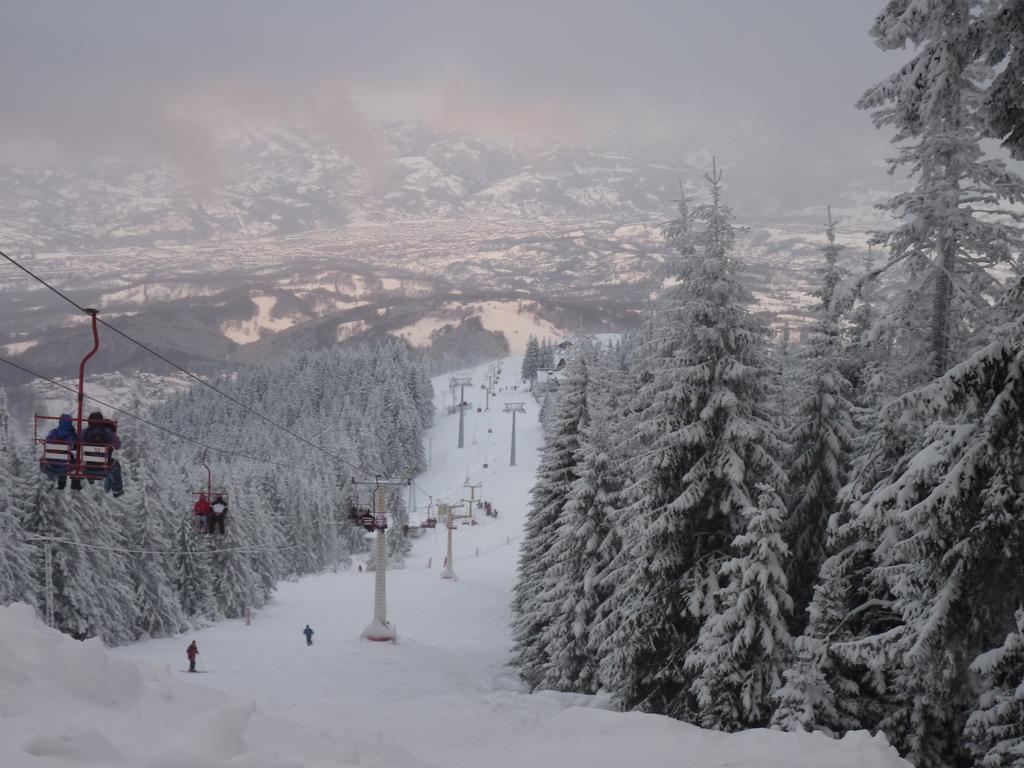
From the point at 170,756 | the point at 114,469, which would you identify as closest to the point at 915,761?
the point at 170,756

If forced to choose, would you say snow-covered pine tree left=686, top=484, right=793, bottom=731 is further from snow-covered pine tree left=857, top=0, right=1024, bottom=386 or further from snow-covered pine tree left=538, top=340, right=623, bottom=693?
snow-covered pine tree left=538, top=340, right=623, bottom=693

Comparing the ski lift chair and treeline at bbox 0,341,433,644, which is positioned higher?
the ski lift chair

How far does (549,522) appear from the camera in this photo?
31156 mm

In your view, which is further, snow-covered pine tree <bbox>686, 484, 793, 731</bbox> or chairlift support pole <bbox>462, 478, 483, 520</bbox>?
chairlift support pole <bbox>462, 478, 483, 520</bbox>

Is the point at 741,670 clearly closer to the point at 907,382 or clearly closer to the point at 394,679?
the point at 907,382

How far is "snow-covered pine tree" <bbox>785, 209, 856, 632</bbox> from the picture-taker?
1848 centimetres

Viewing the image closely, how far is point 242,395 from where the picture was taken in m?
178

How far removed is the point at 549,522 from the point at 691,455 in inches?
565

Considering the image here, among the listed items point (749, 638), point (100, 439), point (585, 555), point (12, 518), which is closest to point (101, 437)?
point (100, 439)

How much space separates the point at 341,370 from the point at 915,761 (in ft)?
581

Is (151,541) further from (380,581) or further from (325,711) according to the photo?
(325,711)

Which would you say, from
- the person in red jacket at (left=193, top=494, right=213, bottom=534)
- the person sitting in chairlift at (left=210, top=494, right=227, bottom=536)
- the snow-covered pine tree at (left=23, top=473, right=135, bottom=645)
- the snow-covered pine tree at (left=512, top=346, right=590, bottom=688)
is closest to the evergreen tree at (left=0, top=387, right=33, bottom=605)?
the snow-covered pine tree at (left=23, top=473, right=135, bottom=645)

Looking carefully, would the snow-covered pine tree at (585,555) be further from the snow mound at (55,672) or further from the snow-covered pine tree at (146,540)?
the snow-covered pine tree at (146,540)

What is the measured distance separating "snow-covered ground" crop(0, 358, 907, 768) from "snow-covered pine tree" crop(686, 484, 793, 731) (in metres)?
3.01
